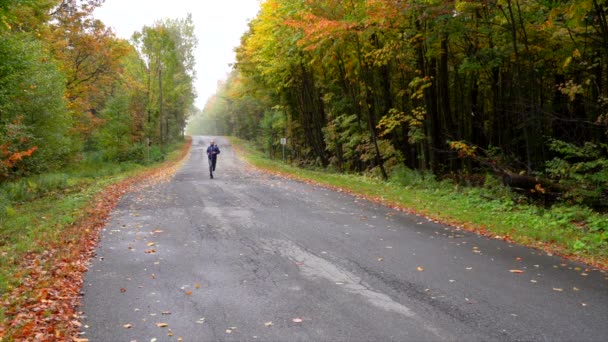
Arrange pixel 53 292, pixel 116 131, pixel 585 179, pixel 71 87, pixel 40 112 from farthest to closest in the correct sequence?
pixel 116 131 → pixel 71 87 → pixel 40 112 → pixel 585 179 → pixel 53 292

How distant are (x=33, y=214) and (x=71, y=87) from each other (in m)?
20.7

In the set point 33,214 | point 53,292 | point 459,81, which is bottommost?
point 33,214

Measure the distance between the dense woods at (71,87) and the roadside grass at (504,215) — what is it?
37.1ft

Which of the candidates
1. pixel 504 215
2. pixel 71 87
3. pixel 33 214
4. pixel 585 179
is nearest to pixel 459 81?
pixel 585 179

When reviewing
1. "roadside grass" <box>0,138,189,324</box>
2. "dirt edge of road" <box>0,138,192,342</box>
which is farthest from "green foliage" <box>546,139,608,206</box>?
"roadside grass" <box>0,138,189,324</box>

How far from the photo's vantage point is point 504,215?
1167cm

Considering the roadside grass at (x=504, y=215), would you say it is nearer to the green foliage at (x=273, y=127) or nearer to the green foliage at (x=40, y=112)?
the green foliage at (x=40, y=112)

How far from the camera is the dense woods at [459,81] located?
1372 cm

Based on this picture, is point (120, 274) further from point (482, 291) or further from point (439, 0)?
point (439, 0)

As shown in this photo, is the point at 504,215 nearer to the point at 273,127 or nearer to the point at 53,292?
the point at 53,292

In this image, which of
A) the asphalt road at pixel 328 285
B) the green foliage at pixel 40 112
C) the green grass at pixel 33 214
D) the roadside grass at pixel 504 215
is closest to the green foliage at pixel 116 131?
the green foliage at pixel 40 112

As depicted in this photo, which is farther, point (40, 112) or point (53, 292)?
point (40, 112)

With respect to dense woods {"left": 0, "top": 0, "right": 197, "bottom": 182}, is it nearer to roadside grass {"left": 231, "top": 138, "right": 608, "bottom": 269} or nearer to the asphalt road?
the asphalt road

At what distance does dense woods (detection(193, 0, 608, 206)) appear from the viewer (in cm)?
1372
